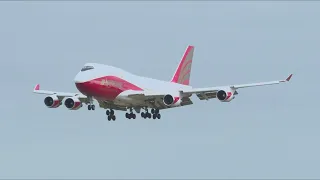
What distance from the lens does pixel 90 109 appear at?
7534 inches

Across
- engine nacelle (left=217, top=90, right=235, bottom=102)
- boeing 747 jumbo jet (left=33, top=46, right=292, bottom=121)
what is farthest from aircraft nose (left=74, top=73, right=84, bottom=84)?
engine nacelle (left=217, top=90, right=235, bottom=102)

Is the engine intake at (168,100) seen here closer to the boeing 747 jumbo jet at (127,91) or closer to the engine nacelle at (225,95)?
the boeing 747 jumbo jet at (127,91)

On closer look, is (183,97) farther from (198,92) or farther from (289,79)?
(289,79)

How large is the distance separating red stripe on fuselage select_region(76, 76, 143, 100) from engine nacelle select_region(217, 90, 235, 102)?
10.9 m

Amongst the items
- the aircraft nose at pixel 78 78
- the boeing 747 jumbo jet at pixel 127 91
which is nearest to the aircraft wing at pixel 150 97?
the boeing 747 jumbo jet at pixel 127 91

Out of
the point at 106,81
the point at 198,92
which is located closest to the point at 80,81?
the point at 106,81

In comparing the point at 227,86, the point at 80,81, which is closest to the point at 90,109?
the point at 80,81

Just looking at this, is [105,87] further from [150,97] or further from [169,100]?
[169,100]

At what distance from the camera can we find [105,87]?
19350 cm

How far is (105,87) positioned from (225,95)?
14.9 meters

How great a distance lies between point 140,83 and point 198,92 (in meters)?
7.41

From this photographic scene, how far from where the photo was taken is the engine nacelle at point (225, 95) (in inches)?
7667

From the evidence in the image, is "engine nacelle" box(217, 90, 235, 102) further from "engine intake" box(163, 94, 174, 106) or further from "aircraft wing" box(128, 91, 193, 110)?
"aircraft wing" box(128, 91, 193, 110)

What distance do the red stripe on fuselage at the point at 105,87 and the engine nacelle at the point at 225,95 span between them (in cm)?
1085
